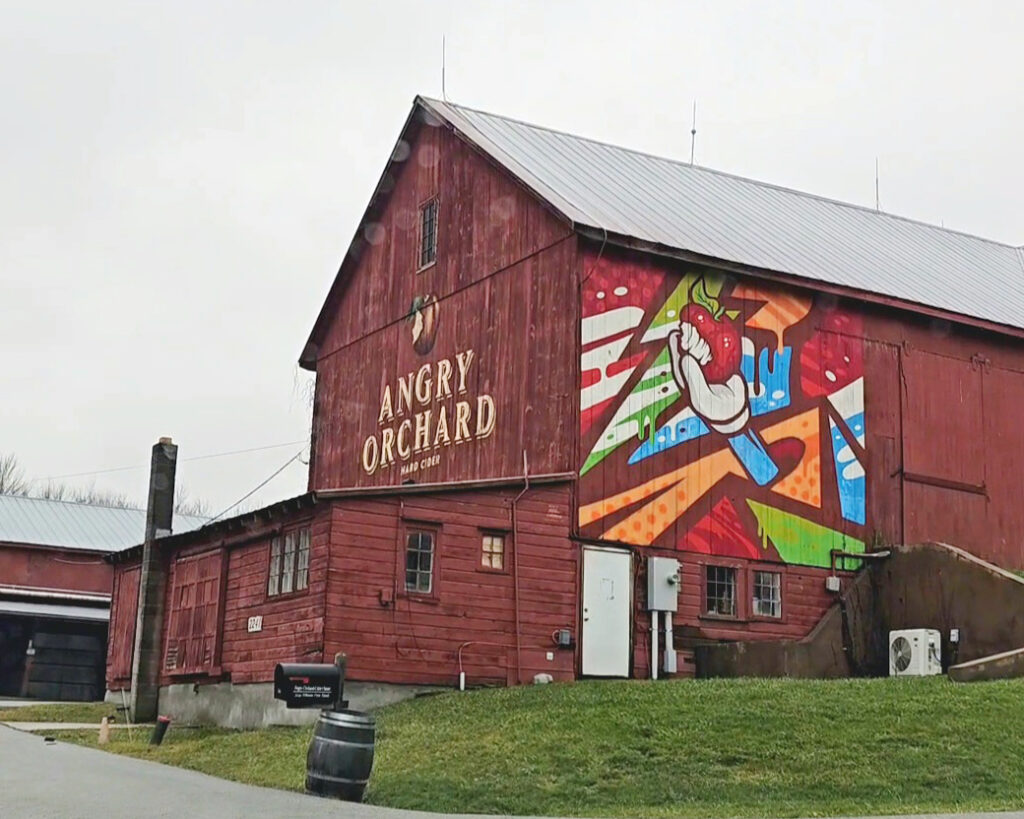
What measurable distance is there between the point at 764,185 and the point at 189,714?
18693 millimetres

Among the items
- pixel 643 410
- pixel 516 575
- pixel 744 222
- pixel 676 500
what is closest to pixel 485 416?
pixel 643 410

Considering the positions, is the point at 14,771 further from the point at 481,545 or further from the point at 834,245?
the point at 834,245

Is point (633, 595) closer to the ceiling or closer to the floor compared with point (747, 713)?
closer to the ceiling

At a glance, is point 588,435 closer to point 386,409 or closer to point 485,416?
point 485,416

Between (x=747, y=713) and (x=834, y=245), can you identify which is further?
(x=834, y=245)

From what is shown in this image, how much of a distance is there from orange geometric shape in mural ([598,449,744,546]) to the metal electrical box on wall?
0.50m

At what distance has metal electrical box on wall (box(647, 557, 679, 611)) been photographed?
26094 millimetres

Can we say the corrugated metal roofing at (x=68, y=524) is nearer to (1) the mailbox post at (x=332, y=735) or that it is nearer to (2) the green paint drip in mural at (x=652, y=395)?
(2) the green paint drip in mural at (x=652, y=395)

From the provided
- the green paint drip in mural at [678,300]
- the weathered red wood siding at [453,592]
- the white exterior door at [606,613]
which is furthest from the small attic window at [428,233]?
the white exterior door at [606,613]

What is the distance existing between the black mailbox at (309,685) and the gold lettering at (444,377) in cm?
1410

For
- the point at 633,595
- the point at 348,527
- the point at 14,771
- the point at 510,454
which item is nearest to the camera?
the point at 14,771

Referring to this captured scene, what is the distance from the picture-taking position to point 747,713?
18641 mm

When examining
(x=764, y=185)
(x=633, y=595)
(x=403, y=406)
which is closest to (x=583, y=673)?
(x=633, y=595)

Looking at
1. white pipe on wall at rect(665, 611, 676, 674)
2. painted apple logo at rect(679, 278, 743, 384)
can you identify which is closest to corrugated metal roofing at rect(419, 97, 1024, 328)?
painted apple logo at rect(679, 278, 743, 384)
